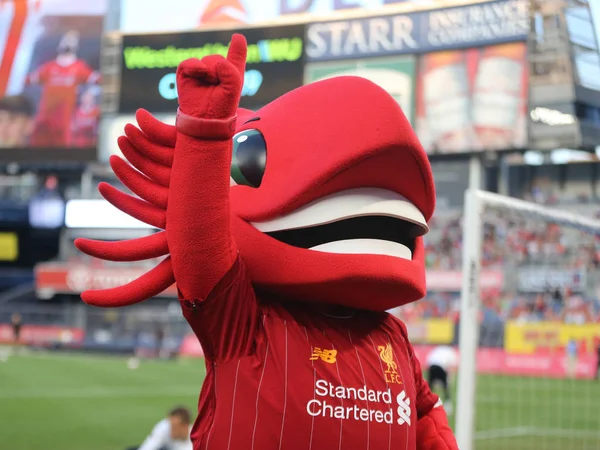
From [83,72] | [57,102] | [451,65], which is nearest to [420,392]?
[451,65]

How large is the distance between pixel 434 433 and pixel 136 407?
31.3 feet

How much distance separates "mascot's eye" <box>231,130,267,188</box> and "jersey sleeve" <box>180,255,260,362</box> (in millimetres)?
229

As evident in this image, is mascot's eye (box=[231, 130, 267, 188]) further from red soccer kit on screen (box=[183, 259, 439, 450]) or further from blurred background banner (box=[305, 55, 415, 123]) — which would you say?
blurred background banner (box=[305, 55, 415, 123])

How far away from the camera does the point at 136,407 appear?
37.6 feet

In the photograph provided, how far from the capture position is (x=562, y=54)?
721 inches

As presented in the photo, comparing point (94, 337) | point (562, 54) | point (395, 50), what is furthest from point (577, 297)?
point (94, 337)

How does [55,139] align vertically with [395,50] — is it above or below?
below

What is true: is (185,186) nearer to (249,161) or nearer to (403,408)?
(249,161)

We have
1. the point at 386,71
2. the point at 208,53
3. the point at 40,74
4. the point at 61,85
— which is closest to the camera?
the point at 386,71

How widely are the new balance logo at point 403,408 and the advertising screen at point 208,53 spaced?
65.9ft

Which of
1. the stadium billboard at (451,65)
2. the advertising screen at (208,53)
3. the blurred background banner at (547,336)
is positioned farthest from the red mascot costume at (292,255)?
the advertising screen at (208,53)

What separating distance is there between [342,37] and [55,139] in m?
9.78

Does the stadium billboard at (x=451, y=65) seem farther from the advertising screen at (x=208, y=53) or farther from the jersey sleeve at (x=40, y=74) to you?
the jersey sleeve at (x=40, y=74)

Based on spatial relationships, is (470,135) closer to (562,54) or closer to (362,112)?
(562,54)
